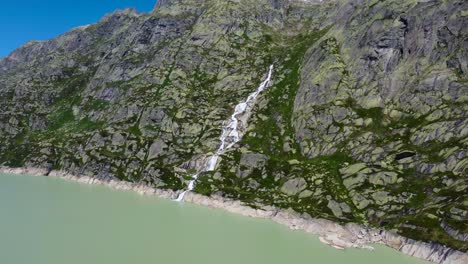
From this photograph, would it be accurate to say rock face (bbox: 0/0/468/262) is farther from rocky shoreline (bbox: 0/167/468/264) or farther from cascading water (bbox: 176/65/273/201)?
cascading water (bbox: 176/65/273/201)

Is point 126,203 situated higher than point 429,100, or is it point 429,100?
point 429,100

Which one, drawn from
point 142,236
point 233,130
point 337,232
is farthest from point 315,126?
point 142,236

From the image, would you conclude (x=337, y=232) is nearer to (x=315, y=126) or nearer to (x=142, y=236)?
(x=142, y=236)

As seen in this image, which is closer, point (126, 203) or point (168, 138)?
point (126, 203)

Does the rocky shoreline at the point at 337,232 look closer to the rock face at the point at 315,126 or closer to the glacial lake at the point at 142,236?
the rock face at the point at 315,126

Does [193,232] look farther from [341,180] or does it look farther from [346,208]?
[341,180]

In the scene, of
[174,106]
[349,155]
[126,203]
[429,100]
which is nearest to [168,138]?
[174,106]
